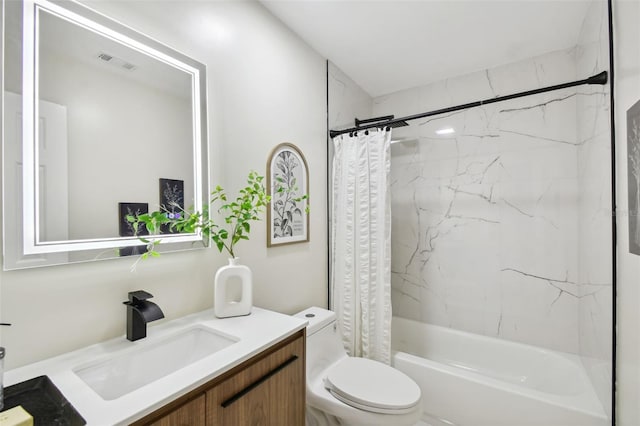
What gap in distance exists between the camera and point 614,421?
1386 millimetres

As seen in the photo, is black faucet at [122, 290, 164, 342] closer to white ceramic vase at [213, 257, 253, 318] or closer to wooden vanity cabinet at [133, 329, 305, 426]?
white ceramic vase at [213, 257, 253, 318]

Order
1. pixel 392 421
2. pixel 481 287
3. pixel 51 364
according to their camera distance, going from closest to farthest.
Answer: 1. pixel 51 364
2. pixel 392 421
3. pixel 481 287

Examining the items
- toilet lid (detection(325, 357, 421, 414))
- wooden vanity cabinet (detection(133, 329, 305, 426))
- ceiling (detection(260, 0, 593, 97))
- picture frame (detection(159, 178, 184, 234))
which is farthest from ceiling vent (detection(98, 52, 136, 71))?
toilet lid (detection(325, 357, 421, 414))

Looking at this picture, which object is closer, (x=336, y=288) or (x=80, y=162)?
(x=80, y=162)

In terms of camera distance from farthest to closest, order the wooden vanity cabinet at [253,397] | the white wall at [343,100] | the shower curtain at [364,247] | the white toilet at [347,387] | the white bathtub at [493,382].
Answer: the white wall at [343,100]
the shower curtain at [364,247]
the white bathtub at [493,382]
the white toilet at [347,387]
the wooden vanity cabinet at [253,397]

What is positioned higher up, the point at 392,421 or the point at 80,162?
the point at 80,162

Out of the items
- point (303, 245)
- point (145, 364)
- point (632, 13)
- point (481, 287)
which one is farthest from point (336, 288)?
point (632, 13)

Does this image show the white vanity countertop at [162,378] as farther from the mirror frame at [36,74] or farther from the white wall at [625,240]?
the white wall at [625,240]

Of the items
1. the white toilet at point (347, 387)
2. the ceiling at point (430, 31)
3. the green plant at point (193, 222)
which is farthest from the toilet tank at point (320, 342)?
the ceiling at point (430, 31)

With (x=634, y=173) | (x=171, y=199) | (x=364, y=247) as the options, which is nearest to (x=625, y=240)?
(x=634, y=173)

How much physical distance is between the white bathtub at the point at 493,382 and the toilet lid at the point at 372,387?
403 mm

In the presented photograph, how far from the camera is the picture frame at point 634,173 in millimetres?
1072

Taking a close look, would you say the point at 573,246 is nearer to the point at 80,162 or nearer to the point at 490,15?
the point at 490,15

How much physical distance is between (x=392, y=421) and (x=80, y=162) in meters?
1.68
